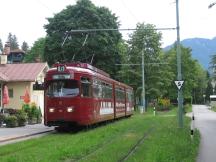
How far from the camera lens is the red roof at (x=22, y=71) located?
164 feet

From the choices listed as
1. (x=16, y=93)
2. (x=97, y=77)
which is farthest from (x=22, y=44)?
(x=97, y=77)

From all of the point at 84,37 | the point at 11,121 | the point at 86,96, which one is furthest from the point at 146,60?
the point at 86,96

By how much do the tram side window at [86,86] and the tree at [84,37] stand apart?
33.9 meters

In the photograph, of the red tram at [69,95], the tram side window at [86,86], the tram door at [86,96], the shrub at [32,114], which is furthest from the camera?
the shrub at [32,114]

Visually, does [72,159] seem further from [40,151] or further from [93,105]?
[93,105]

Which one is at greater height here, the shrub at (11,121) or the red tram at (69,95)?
the red tram at (69,95)

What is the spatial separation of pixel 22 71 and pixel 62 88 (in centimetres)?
2665

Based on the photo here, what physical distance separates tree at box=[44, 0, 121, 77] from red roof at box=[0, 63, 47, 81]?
29.7 feet

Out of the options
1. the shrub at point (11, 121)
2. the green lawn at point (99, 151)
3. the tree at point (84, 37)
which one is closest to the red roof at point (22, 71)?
the tree at point (84, 37)

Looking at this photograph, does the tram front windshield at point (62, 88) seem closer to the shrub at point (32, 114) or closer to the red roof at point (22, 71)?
the shrub at point (32, 114)

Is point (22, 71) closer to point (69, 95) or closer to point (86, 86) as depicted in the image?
point (86, 86)

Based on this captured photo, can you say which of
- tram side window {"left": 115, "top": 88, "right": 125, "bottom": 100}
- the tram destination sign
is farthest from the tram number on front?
tram side window {"left": 115, "top": 88, "right": 125, "bottom": 100}

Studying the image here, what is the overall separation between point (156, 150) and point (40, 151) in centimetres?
371

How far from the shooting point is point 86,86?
26.3m
